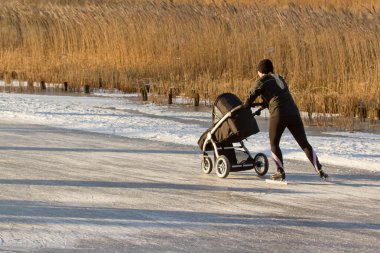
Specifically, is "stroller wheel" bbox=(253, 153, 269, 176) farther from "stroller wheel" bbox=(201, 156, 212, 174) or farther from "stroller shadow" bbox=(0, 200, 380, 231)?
"stroller shadow" bbox=(0, 200, 380, 231)

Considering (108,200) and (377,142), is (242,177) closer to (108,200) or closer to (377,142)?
(108,200)

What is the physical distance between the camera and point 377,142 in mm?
12250

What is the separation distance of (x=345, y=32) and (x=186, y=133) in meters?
6.65

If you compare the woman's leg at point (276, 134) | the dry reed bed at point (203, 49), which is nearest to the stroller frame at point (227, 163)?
the woman's leg at point (276, 134)

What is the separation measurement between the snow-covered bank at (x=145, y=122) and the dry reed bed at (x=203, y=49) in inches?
59.3

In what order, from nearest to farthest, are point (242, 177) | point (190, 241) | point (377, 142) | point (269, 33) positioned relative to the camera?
point (190, 241)
point (242, 177)
point (377, 142)
point (269, 33)

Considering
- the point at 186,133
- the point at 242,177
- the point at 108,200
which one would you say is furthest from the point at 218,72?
the point at 108,200

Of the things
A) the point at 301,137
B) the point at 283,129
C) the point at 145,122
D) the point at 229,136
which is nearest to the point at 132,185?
the point at 229,136

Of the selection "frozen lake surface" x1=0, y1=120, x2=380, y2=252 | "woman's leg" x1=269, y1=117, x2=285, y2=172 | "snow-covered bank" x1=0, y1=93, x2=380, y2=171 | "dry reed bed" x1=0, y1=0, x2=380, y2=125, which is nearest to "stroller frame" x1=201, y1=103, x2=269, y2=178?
"frozen lake surface" x1=0, y1=120, x2=380, y2=252

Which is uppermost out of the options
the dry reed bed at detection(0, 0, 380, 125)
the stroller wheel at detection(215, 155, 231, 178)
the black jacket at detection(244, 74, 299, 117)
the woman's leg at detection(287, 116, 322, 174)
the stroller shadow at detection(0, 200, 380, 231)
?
the dry reed bed at detection(0, 0, 380, 125)

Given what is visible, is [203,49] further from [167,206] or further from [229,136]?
[167,206]

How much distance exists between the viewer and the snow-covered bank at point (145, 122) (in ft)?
36.2

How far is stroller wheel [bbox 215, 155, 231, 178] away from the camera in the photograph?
9258mm

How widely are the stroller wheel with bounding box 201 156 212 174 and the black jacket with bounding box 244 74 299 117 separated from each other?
0.95 m
